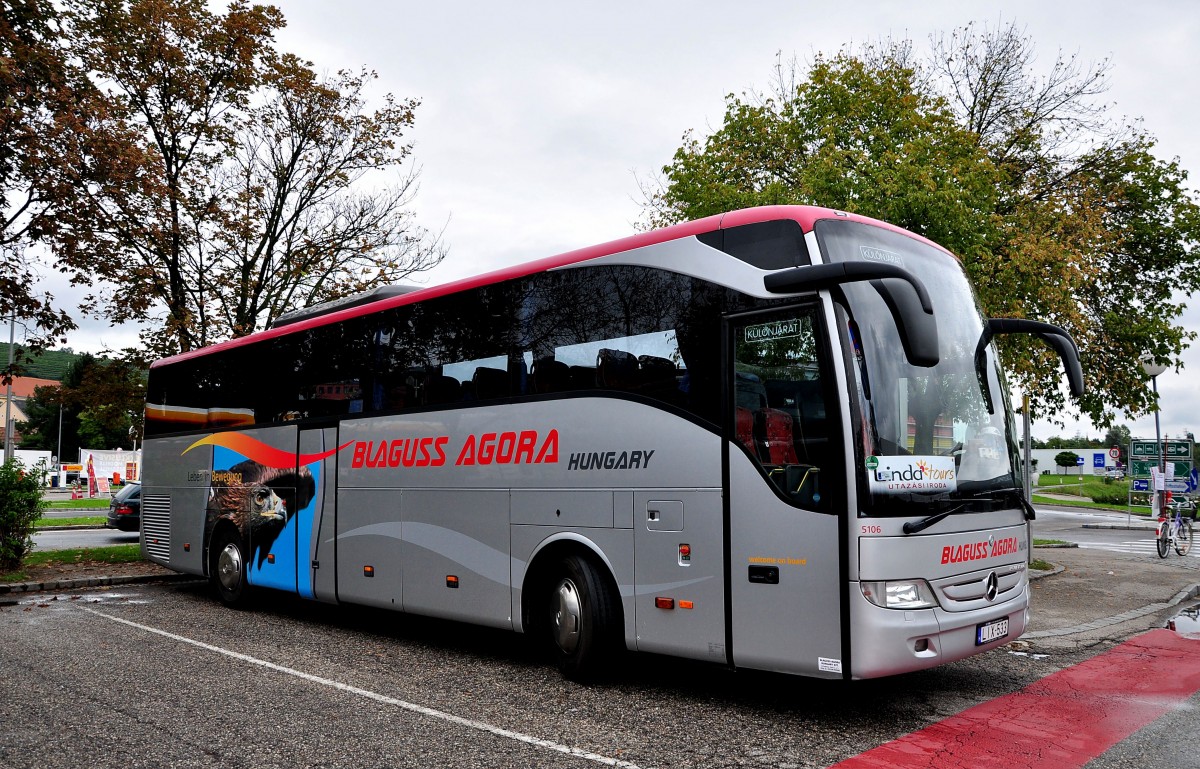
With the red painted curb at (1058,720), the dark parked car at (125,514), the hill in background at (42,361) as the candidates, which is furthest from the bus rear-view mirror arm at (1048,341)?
the dark parked car at (125,514)

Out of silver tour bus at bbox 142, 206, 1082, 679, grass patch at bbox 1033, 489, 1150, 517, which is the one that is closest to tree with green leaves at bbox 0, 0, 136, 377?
silver tour bus at bbox 142, 206, 1082, 679

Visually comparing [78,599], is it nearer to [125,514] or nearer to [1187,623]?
[125,514]

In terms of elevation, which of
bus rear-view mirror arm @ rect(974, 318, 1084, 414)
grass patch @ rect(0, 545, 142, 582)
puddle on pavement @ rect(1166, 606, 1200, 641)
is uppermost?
bus rear-view mirror arm @ rect(974, 318, 1084, 414)

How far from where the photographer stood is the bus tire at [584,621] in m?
7.18

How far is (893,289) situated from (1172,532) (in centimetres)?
1720

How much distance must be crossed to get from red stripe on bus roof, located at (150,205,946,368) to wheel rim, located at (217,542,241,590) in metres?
2.82

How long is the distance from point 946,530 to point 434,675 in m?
4.43

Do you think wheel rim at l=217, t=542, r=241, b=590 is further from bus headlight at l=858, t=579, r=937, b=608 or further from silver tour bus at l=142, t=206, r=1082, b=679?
bus headlight at l=858, t=579, r=937, b=608

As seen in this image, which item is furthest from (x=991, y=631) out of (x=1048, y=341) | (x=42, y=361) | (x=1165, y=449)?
(x=42, y=361)

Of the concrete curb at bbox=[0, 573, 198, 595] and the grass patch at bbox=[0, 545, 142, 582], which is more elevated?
the grass patch at bbox=[0, 545, 142, 582]

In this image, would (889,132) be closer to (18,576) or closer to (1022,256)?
(1022,256)

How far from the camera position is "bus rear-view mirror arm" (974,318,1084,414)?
6562 millimetres

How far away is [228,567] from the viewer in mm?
11977

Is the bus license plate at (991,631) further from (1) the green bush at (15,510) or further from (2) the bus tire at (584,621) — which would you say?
(1) the green bush at (15,510)
